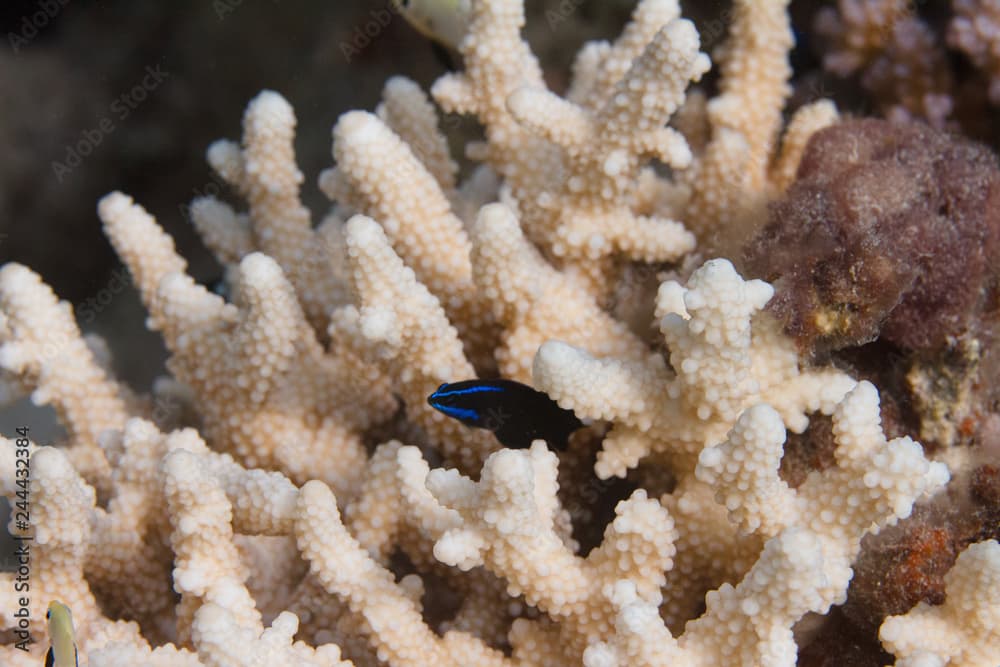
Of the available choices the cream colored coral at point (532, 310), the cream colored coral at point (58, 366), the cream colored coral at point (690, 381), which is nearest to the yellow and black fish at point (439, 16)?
the cream colored coral at point (532, 310)

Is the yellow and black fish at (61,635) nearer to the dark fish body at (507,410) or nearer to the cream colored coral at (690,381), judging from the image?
the dark fish body at (507,410)

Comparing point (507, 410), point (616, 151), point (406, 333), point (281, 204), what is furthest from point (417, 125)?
point (507, 410)

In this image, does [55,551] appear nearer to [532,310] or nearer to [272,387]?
[272,387]

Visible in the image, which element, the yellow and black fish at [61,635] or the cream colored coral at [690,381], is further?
the cream colored coral at [690,381]

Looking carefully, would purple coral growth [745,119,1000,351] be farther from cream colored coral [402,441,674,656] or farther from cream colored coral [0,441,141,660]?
cream colored coral [0,441,141,660]

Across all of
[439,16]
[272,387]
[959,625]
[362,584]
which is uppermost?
[439,16]
